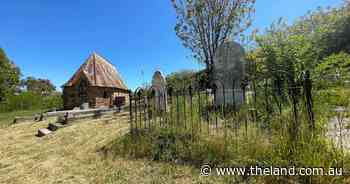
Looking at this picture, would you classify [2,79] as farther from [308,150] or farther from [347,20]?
[347,20]

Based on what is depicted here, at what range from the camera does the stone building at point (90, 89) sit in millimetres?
16906

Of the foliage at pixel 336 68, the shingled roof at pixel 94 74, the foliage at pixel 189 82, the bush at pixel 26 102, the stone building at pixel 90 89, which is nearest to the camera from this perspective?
the foliage at pixel 336 68

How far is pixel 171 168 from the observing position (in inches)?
114

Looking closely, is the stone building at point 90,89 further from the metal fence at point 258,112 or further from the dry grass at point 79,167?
the metal fence at point 258,112

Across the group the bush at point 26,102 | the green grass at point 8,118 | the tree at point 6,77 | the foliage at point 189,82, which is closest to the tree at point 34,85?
the tree at point 6,77

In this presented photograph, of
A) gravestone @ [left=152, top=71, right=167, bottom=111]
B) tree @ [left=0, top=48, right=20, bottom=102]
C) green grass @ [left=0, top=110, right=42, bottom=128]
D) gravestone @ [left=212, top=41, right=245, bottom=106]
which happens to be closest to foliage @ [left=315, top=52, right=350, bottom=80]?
gravestone @ [left=212, top=41, right=245, bottom=106]

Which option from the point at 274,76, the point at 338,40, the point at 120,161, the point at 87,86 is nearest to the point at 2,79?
the point at 87,86

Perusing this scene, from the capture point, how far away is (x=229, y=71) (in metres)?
6.34

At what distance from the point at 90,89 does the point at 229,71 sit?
1439 cm

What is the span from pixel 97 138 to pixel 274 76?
5.37 meters

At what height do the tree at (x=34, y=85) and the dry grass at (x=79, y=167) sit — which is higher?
the tree at (x=34, y=85)

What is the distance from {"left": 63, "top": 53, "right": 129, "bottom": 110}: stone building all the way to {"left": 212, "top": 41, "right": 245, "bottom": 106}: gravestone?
13386mm

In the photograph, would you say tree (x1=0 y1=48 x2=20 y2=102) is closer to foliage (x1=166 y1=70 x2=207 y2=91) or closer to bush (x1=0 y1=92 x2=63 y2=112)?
bush (x1=0 y1=92 x2=63 y2=112)

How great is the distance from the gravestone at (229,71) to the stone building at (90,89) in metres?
13.4
